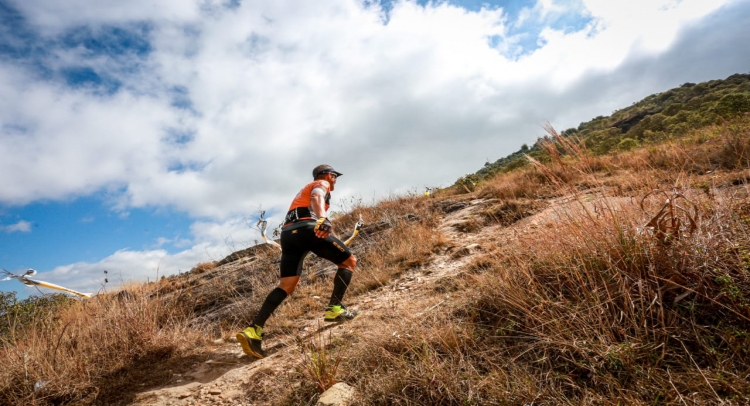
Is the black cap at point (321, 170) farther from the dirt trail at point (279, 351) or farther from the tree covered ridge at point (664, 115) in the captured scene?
the tree covered ridge at point (664, 115)

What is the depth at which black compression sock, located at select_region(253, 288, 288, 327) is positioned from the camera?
348cm

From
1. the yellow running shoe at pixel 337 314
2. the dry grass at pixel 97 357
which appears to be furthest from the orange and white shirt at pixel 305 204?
the dry grass at pixel 97 357

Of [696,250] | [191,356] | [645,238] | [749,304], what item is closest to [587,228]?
[645,238]

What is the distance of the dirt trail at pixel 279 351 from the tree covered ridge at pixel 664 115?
23.1 feet

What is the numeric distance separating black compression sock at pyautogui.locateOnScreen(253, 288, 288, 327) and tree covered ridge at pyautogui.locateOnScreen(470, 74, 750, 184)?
8.88m

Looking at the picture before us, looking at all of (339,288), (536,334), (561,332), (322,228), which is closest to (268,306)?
(339,288)

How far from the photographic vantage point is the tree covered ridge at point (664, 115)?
39.0ft

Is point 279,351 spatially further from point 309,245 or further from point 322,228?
point 322,228

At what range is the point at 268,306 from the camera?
354 centimetres

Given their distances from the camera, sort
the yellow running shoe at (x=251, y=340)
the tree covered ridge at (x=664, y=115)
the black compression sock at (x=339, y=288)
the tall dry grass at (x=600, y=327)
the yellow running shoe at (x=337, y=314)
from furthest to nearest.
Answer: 1. the tree covered ridge at (x=664, y=115)
2. the black compression sock at (x=339, y=288)
3. the yellow running shoe at (x=337, y=314)
4. the yellow running shoe at (x=251, y=340)
5. the tall dry grass at (x=600, y=327)

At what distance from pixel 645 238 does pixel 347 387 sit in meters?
2.23

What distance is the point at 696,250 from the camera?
186 cm

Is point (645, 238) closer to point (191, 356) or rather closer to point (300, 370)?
point (300, 370)

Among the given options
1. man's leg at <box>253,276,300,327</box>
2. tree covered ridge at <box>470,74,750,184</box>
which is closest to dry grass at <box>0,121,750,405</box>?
man's leg at <box>253,276,300,327</box>
